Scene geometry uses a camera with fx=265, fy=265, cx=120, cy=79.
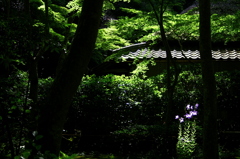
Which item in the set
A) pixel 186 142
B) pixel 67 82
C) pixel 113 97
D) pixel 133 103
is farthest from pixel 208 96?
pixel 113 97

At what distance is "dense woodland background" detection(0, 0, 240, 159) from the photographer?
13.7 ft

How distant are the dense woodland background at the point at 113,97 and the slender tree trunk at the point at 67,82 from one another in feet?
0.05

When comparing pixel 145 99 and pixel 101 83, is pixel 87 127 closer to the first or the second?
pixel 101 83

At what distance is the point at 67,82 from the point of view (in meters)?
4.08

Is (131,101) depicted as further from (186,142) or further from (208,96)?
(208,96)

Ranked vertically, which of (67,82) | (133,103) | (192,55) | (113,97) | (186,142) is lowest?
(186,142)

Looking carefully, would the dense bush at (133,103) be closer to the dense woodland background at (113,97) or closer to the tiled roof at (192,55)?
the dense woodland background at (113,97)

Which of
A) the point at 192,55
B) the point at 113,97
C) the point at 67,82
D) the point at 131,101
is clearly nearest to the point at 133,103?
the point at 131,101

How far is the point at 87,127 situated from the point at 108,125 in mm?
802

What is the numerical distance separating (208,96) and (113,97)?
5212 millimetres

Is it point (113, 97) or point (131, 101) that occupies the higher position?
point (113, 97)

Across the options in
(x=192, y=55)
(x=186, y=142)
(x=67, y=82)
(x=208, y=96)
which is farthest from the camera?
(x=192, y=55)

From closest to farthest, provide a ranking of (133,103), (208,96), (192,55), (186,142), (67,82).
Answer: (67,82) < (208,96) < (186,142) < (133,103) < (192,55)

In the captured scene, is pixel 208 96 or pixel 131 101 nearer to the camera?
pixel 208 96
